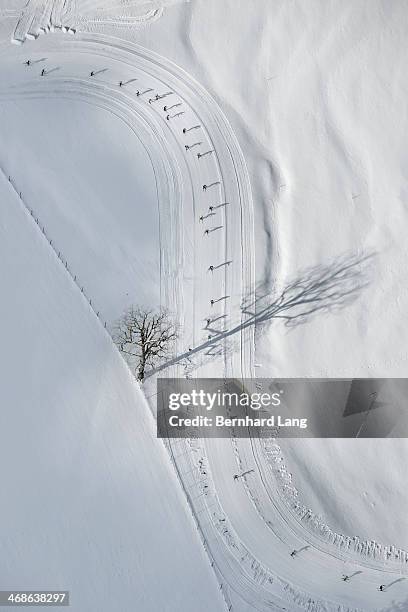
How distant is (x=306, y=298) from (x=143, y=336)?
5622mm

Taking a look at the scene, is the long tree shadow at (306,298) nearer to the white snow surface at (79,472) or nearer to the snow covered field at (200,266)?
the snow covered field at (200,266)

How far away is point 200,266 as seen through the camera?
23.0 meters

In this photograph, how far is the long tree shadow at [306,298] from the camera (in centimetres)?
2250

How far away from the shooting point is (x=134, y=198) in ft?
76.2

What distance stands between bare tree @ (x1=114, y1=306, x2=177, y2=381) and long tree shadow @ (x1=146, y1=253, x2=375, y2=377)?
0.58 metres

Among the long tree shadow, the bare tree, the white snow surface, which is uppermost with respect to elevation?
the long tree shadow

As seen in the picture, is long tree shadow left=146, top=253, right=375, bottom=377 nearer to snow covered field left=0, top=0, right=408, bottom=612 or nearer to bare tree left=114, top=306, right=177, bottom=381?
snow covered field left=0, top=0, right=408, bottom=612

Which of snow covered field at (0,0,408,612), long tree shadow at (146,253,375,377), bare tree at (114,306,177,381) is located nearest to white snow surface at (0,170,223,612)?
snow covered field at (0,0,408,612)

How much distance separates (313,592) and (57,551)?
26.4ft

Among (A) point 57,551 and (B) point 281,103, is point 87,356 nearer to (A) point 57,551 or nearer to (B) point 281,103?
(A) point 57,551

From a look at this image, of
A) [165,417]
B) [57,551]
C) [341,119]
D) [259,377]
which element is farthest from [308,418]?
[341,119]

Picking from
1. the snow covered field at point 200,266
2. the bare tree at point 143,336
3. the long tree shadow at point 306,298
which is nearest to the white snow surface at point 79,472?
the snow covered field at point 200,266

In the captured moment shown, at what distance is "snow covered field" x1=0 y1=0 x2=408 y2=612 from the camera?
20.8 meters

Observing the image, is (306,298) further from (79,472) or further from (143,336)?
(79,472)
